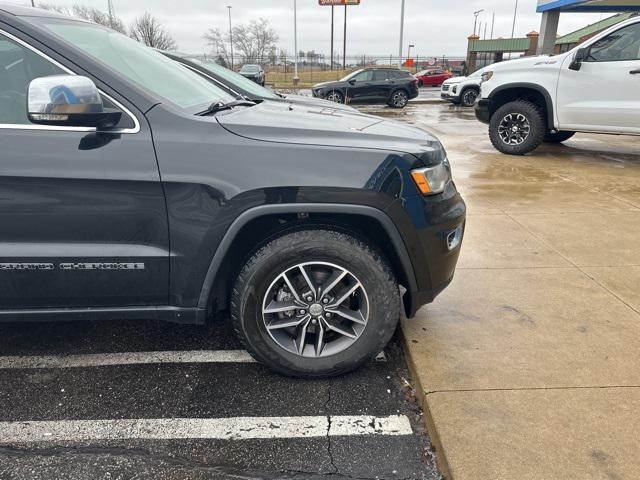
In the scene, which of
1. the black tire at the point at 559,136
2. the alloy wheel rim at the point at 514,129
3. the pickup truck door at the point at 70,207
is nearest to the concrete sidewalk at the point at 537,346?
the pickup truck door at the point at 70,207

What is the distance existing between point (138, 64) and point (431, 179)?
1707 millimetres

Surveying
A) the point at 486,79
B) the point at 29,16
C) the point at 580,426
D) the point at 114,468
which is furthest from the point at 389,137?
the point at 486,79

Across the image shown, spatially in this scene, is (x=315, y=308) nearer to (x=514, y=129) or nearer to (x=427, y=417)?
(x=427, y=417)

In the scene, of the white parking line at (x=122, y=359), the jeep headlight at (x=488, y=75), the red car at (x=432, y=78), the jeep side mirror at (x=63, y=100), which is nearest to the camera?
the jeep side mirror at (x=63, y=100)

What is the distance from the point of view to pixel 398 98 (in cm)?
1894

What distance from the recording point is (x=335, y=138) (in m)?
2.36

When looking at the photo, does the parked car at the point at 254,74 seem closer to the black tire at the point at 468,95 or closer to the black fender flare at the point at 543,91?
the black tire at the point at 468,95

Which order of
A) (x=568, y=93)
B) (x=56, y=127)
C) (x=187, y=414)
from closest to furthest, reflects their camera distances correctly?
(x=56, y=127), (x=187, y=414), (x=568, y=93)

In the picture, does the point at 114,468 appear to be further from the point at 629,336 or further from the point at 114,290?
the point at 629,336

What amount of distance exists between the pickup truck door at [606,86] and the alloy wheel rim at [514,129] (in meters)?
0.61

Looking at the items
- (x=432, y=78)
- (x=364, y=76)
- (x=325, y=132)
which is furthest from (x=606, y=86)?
(x=432, y=78)

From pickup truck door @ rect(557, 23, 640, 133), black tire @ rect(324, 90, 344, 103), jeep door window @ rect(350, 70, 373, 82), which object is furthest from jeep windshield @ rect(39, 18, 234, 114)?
jeep door window @ rect(350, 70, 373, 82)

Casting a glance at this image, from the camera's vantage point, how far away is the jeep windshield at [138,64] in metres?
2.37

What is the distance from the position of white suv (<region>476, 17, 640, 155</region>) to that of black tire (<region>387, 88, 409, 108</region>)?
10751 millimetres
